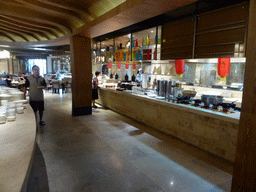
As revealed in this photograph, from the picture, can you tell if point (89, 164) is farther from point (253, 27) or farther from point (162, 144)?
point (253, 27)

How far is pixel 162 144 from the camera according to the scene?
3914 millimetres

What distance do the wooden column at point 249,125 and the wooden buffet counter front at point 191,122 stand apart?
1.71 metres

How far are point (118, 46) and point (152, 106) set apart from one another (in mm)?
3055

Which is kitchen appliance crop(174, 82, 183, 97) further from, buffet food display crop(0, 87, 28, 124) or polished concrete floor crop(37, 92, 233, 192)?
buffet food display crop(0, 87, 28, 124)

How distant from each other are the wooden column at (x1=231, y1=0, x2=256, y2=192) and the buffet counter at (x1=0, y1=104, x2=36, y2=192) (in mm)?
1675

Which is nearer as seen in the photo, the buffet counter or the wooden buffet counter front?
the buffet counter

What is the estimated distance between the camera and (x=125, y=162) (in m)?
3.14

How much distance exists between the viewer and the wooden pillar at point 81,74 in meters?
5.81

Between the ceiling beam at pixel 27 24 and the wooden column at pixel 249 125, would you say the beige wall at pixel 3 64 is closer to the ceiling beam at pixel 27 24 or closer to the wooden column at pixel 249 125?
the ceiling beam at pixel 27 24

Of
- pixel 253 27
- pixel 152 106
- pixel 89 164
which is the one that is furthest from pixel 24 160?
pixel 152 106

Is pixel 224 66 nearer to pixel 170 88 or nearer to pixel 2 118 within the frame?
pixel 170 88

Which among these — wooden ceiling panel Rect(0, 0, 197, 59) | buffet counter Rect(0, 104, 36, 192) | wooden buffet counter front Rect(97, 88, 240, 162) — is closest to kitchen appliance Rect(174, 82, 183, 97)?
wooden buffet counter front Rect(97, 88, 240, 162)

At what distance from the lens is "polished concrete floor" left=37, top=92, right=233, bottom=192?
8.33 feet

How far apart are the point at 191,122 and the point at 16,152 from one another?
10.7ft
